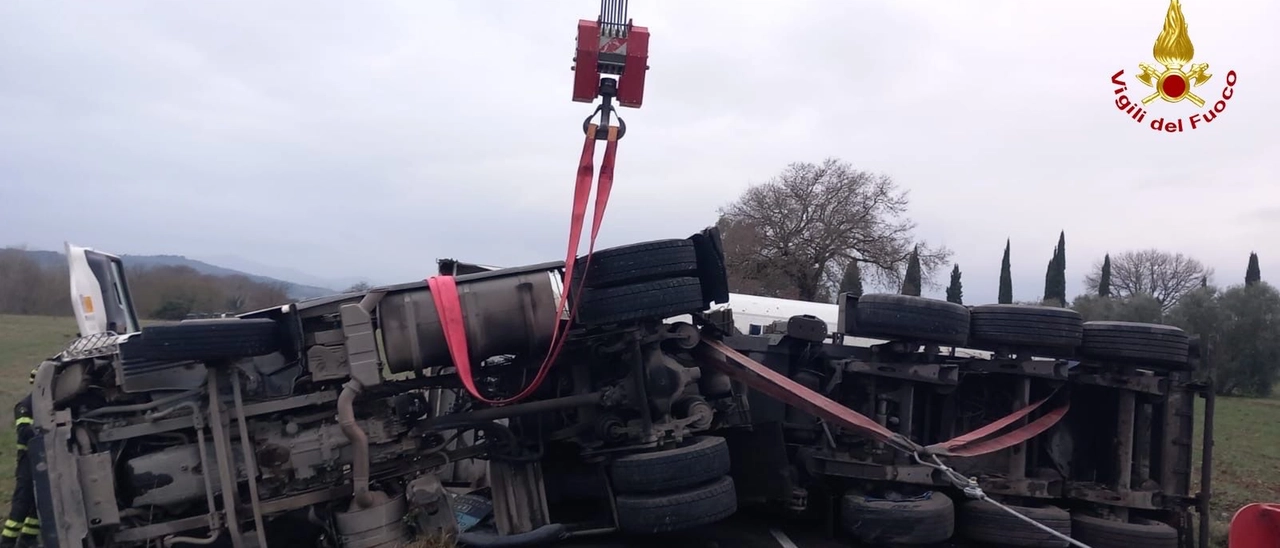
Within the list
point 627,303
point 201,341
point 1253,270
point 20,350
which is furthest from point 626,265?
point 1253,270

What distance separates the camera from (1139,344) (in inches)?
239

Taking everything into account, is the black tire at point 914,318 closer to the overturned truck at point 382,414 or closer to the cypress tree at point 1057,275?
the overturned truck at point 382,414

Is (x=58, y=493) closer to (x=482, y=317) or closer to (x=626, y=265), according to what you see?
(x=482, y=317)

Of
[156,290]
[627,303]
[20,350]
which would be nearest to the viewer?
[627,303]

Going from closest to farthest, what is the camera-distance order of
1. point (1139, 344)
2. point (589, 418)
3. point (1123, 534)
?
point (589, 418) → point (1123, 534) → point (1139, 344)

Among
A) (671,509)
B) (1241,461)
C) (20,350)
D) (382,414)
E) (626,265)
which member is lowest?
(20,350)

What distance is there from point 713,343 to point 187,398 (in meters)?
3.22

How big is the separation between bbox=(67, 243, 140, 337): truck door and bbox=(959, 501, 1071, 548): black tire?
5.85 meters

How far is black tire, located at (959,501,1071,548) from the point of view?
5.87 meters

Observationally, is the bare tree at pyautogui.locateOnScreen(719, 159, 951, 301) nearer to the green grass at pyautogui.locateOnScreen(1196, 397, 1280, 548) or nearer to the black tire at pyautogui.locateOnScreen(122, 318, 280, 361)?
the green grass at pyautogui.locateOnScreen(1196, 397, 1280, 548)

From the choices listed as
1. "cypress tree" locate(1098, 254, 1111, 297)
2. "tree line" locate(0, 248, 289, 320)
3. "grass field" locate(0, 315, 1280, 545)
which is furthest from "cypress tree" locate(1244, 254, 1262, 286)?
"tree line" locate(0, 248, 289, 320)

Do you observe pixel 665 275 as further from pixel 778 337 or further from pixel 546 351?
pixel 778 337

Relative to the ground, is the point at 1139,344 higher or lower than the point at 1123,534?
higher

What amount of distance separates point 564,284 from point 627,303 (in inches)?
15.7
